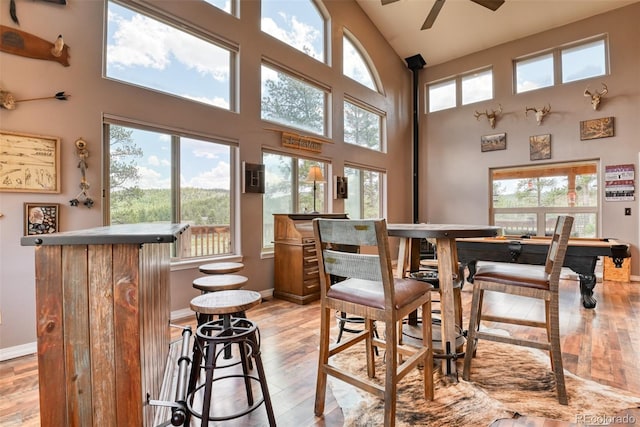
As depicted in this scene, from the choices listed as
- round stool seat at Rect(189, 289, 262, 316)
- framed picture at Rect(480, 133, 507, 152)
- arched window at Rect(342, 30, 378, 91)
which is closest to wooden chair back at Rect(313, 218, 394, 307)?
round stool seat at Rect(189, 289, 262, 316)

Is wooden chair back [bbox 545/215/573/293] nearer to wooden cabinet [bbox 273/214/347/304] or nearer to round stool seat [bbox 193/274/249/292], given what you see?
round stool seat [bbox 193/274/249/292]

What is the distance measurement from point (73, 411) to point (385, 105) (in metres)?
6.52

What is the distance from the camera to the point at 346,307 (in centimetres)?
156

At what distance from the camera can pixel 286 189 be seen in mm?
4613

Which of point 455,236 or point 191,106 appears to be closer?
point 455,236

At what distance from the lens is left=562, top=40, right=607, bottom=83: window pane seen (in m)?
5.23

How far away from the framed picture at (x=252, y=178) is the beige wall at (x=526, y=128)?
434 centimetres

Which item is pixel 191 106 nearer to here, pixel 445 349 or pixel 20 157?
pixel 20 157

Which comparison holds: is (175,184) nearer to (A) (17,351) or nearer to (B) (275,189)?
(B) (275,189)

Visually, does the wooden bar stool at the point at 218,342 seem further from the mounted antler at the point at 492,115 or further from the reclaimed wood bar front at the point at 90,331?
the mounted antler at the point at 492,115

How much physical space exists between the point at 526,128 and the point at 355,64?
339 centimetres

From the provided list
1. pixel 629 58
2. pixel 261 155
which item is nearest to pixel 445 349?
pixel 261 155

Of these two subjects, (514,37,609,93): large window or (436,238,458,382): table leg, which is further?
(514,37,609,93): large window

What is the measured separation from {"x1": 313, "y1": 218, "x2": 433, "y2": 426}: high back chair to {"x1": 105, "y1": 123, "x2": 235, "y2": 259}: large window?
2.39m
